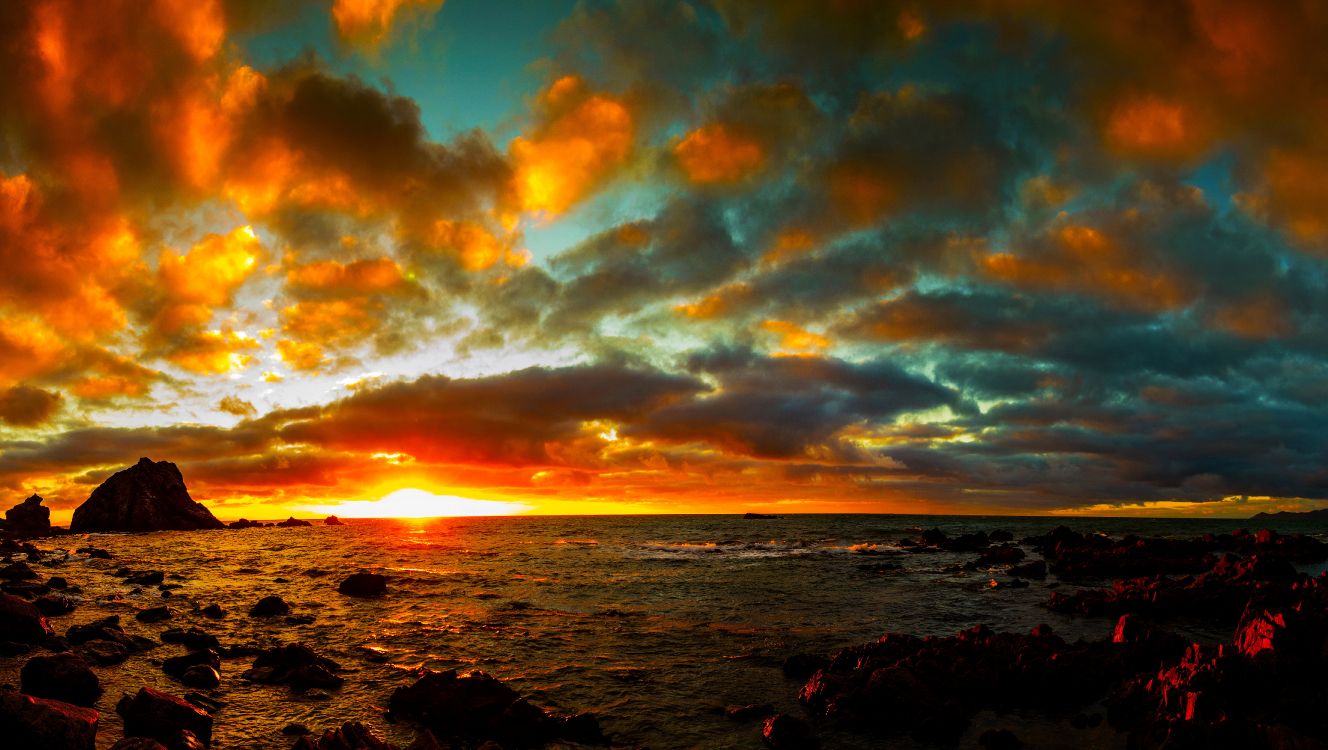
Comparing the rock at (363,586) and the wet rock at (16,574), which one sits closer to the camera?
the rock at (363,586)

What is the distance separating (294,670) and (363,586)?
25.8 meters

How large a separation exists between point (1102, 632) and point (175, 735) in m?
39.2

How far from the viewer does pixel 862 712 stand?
1897cm

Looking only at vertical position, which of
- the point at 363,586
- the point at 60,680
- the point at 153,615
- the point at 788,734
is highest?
the point at 60,680

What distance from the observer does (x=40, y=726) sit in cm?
1305

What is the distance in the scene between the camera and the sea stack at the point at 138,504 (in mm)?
150750

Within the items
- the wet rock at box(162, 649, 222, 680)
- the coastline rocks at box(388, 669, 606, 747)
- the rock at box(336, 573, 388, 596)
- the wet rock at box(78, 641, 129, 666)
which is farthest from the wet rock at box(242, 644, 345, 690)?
the rock at box(336, 573, 388, 596)

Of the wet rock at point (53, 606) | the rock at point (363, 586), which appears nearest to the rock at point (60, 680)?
the wet rock at point (53, 606)

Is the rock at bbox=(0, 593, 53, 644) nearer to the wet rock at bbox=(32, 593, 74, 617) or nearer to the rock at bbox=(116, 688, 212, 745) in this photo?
the wet rock at bbox=(32, 593, 74, 617)

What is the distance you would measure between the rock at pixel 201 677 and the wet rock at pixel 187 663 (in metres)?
0.35

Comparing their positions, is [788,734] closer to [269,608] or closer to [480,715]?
[480,715]

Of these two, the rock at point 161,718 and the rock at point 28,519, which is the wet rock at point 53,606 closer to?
the rock at point 161,718

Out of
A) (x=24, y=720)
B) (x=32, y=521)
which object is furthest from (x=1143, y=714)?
(x=32, y=521)

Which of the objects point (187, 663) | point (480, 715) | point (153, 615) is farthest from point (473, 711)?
point (153, 615)
